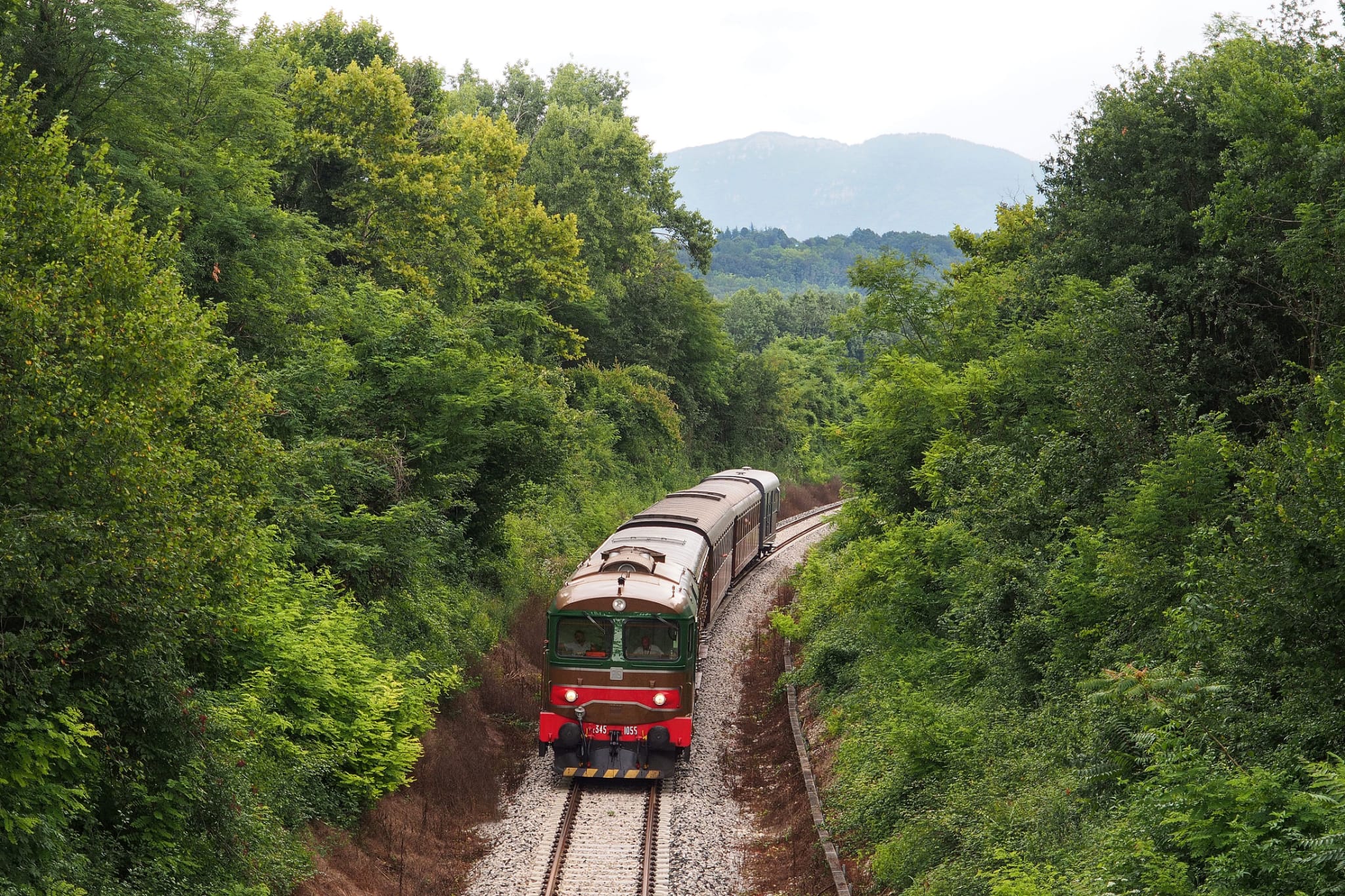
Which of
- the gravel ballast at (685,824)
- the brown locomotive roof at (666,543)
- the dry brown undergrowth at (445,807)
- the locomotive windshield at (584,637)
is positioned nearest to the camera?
the dry brown undergrowth at (445,807)

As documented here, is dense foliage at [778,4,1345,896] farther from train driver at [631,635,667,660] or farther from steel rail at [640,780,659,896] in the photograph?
train driver at [631,635,667,660]

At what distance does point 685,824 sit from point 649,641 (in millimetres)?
2664

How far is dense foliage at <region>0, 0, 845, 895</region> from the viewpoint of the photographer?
8320mm

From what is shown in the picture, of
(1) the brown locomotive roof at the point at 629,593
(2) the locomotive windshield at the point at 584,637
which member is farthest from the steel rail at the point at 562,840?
(1) the brown locomotive roof at the point at 629,593

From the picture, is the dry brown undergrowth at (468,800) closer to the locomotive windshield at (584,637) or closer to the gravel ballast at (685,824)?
the gravel ballast at (685,824)

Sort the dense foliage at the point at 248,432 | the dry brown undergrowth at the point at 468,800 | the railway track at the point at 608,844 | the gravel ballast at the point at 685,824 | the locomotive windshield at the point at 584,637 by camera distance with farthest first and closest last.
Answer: the locomotive windshield at the point at 584,637, the gravel ballast at the point at 685,824, the railway track at the point at 608,844, the dry brown undergrowth at the point at 468,800, the dense foliage at the point at 248,432

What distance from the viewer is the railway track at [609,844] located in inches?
495

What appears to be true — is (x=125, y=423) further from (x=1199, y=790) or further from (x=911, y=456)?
(x=911, y=456)

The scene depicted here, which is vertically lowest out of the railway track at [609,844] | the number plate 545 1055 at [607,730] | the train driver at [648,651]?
the railway track at [609,844]

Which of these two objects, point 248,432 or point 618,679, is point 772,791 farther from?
point 248,432

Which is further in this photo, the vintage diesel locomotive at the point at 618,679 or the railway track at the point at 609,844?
the vintage diesel locomotive at the point at 618,679

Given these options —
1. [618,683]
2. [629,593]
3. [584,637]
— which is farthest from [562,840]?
[629,593]

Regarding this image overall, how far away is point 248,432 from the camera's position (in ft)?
38.2

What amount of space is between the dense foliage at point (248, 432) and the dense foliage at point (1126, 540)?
7167 mm
